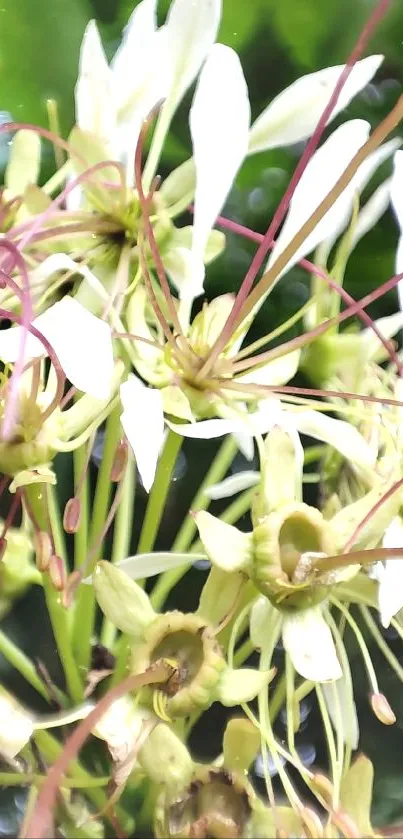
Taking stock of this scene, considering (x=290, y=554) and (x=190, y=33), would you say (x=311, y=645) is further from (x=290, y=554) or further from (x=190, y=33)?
(x=190, y=33)

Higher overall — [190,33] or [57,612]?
A: [190,33]

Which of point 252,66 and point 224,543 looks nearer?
point 224,543

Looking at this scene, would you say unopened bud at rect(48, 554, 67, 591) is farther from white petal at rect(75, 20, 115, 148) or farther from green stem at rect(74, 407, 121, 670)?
white petal at rect(75, 20, 115, 148)

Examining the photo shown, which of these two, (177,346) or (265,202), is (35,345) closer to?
(177,346)

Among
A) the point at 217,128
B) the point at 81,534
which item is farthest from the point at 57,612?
the point at 217,128

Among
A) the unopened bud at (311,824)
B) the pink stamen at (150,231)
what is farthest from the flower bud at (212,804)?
the pink stamen at (150,231)
